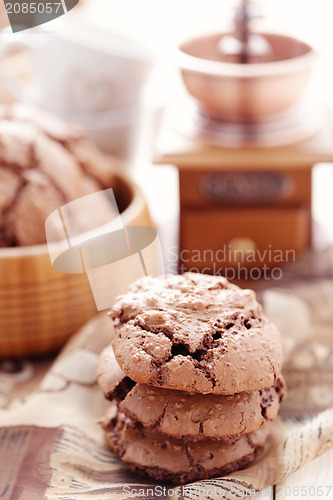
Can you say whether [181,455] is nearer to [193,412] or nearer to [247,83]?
[193,412]

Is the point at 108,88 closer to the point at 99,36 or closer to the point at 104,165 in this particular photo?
the point at 99,36


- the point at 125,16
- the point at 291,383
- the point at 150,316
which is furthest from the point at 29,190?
the point at 125,16

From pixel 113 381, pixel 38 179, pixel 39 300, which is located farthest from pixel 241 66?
pixel 113 381

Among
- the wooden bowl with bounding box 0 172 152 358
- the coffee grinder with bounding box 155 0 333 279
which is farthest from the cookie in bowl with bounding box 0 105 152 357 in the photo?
the coffee grinder with bounding box 155 0 333 279

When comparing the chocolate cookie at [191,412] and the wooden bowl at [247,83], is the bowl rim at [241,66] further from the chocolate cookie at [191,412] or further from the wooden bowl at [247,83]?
the chocolate cookie at [191,412]

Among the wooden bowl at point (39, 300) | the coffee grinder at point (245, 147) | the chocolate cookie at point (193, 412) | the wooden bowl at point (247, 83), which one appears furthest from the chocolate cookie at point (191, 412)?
the wooden bowl at point (247, 83)

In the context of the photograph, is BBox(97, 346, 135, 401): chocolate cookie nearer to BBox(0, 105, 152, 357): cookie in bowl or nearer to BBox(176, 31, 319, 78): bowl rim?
BBox(0, 105, 152, 357): cookie in bowl

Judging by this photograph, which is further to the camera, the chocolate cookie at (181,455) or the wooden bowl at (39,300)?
the wooden bowl at (39,300)

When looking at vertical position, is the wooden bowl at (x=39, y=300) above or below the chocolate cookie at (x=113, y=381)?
below
